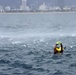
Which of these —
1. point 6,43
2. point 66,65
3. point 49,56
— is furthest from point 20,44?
point 66,65

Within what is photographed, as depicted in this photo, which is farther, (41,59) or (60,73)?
(41,59)

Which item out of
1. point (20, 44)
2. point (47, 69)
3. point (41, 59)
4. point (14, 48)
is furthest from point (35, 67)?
point (20, 44)

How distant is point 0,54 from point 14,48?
4.52 metres

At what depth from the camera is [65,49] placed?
5331cm

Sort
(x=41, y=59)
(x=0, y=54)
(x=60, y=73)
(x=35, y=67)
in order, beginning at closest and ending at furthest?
(x=60, y=73), (x=35, y=67), (x=41, y=59), (x=0, y=54)

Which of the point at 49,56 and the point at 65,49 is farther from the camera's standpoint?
the point at 65,49

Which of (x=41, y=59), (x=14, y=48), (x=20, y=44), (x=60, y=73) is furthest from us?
(x=20, y=44)

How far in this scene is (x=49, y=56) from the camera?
47938 millimetres

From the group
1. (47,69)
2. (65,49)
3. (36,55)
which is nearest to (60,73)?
(47,69)

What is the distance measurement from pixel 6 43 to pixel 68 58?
1655 cm

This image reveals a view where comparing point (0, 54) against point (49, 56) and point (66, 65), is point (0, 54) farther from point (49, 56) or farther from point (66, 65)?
point (66, 65)

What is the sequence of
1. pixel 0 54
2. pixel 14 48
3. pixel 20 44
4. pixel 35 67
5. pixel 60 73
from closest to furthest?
1. pixel 60 73
2. pixel 35 67
3. pixel 0 54
4. pixel 14 48
5. pixel 20 44

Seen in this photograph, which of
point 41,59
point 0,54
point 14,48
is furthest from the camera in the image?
point 14,48

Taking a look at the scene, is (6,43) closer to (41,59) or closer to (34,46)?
(34,46)
